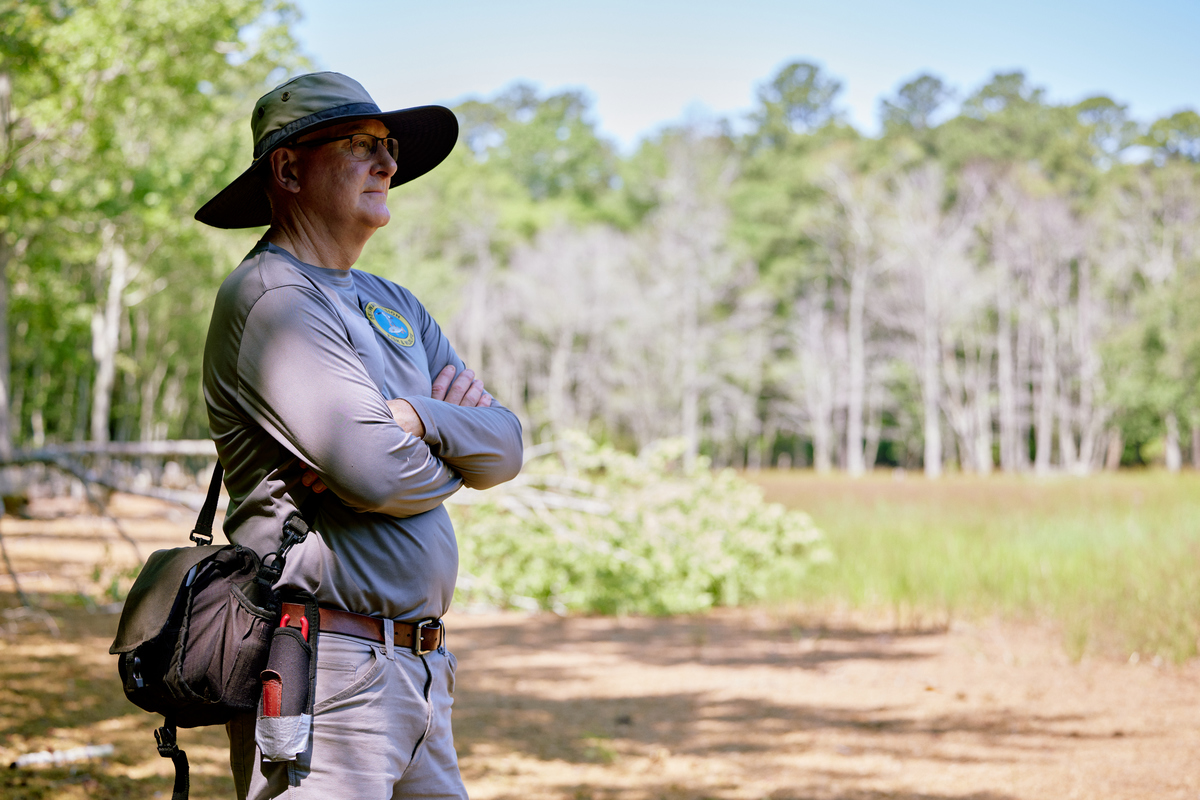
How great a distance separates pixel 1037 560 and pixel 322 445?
999 cm

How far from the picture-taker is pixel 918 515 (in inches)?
596

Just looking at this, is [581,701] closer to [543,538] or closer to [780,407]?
[543,538]

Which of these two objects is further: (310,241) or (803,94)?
(803,94)

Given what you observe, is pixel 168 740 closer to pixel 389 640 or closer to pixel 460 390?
pixel 389 640

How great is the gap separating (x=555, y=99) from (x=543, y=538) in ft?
196

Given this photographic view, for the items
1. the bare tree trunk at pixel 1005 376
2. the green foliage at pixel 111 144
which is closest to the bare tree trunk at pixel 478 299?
the green foliage at pixel 111 144

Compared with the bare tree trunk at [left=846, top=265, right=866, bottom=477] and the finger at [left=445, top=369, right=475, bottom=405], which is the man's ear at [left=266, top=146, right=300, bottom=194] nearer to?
the finger at [left=445, top=369, right=475, bottom=405]

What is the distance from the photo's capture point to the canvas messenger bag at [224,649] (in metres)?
1.85

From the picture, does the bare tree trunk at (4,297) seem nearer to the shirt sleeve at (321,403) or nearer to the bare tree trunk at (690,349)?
the shirt sleeve at (321,403)

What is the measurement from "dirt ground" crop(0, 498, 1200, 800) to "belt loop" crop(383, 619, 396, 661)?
9.44ft

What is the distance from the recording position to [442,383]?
251 centimetres

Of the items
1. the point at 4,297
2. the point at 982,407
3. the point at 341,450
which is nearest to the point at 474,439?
the point at 341,450

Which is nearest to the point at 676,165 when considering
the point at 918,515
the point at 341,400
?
the point at 918,515

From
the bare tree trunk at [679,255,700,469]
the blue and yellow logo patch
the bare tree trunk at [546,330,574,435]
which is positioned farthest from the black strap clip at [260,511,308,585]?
the bare tree trunk at [546,330,574,435]
